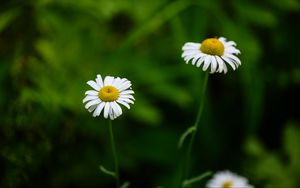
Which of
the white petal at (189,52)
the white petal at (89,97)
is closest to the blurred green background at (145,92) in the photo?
the white petal at (189,52)

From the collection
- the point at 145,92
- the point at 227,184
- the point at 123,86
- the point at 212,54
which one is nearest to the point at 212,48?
the point at 212,54

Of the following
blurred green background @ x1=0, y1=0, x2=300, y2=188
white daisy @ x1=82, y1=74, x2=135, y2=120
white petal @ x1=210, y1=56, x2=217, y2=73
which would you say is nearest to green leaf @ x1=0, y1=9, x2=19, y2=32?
blurred green background @ x1=0, y1=0, x2=300, y2=188

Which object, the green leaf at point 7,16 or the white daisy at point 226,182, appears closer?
the white daisy at point 226,182

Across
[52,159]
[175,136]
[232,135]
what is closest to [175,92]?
[175,136]

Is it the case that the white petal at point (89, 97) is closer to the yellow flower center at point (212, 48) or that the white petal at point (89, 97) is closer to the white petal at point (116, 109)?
the white petal at point (116, 109)

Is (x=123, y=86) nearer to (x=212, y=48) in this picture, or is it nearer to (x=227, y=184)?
(x=212, y=48)

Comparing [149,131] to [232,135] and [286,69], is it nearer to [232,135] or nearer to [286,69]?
[232,135]
